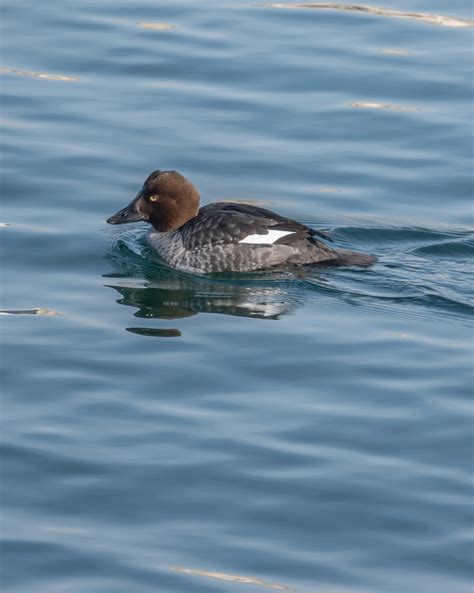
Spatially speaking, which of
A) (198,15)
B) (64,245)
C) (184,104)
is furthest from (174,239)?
(198,15)

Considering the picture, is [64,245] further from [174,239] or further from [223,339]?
[223,339]

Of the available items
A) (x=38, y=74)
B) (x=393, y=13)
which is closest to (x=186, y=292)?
(x=38, y=74)

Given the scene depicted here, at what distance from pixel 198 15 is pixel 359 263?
7496 mm

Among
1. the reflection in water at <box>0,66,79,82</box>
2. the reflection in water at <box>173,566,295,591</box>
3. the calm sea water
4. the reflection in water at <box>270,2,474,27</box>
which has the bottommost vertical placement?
the reflection in water at <box>173,566,295,591</box>

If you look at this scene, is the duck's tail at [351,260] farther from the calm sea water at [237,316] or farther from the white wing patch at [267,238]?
the white wing patch at [267,238]

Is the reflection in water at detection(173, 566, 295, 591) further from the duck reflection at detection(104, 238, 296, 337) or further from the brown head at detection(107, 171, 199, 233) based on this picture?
the brown head at detection(107, 171, 199, 233)

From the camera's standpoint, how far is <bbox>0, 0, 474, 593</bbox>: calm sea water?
713cm

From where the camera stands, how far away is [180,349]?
963 cm

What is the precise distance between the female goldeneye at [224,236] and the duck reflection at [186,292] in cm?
13

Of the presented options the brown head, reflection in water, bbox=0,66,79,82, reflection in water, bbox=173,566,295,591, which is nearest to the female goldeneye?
the brown head

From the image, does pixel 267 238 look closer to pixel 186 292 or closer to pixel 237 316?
pixel 186 292

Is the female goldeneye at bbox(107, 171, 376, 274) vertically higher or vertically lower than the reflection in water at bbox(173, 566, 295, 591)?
higher

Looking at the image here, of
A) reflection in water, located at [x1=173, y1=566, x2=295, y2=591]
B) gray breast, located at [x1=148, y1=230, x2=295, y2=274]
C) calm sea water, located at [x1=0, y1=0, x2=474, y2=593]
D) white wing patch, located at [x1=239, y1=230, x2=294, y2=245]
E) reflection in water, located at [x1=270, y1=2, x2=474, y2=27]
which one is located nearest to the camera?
reflection in water, located at [x1=173, y1=566, x2=295, y2=591]

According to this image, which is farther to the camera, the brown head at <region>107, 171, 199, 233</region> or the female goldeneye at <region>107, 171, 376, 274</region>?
the brown head at <region>107, 171, 199, 233</region>
